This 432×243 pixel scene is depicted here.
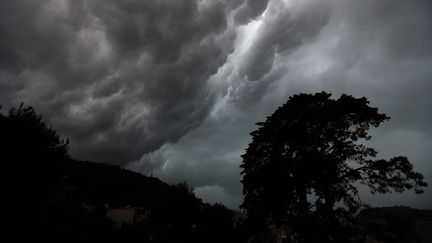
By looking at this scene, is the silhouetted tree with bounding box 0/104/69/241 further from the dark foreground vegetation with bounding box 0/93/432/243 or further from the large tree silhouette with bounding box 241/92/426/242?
the large tree silhouette with bounding box 241/92/426/242

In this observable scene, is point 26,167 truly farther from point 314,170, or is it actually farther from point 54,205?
point 314,170

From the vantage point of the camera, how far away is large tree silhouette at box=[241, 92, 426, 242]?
2398 cm

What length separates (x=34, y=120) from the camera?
85.4 ft

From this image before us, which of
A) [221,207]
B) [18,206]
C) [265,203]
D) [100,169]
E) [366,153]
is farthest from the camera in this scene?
[100,169]

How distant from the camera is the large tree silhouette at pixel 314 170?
2398 centimetres

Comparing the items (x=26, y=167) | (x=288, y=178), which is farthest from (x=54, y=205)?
(x=288, y=178)

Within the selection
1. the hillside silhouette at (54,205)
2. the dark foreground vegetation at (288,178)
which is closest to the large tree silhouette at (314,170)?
the dark foreground vegetation at (288,178)

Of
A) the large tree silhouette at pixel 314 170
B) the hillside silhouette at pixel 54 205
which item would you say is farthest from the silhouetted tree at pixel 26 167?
the large tree silhouette at pixel 314 170

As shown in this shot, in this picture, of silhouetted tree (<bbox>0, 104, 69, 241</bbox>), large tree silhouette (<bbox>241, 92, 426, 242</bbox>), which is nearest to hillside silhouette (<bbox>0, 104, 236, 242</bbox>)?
silhouetted tree (<bbox>0, 104, 69, 241</bbox>)

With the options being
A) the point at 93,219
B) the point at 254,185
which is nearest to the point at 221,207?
the point at 93,219

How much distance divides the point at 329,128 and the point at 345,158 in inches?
102

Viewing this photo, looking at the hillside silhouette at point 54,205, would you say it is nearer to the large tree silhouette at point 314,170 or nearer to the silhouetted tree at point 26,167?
the silhouetted tree at point 26,167

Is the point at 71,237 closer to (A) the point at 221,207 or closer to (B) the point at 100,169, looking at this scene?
(A) the point at 221,207

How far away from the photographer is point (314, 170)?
2480cm
